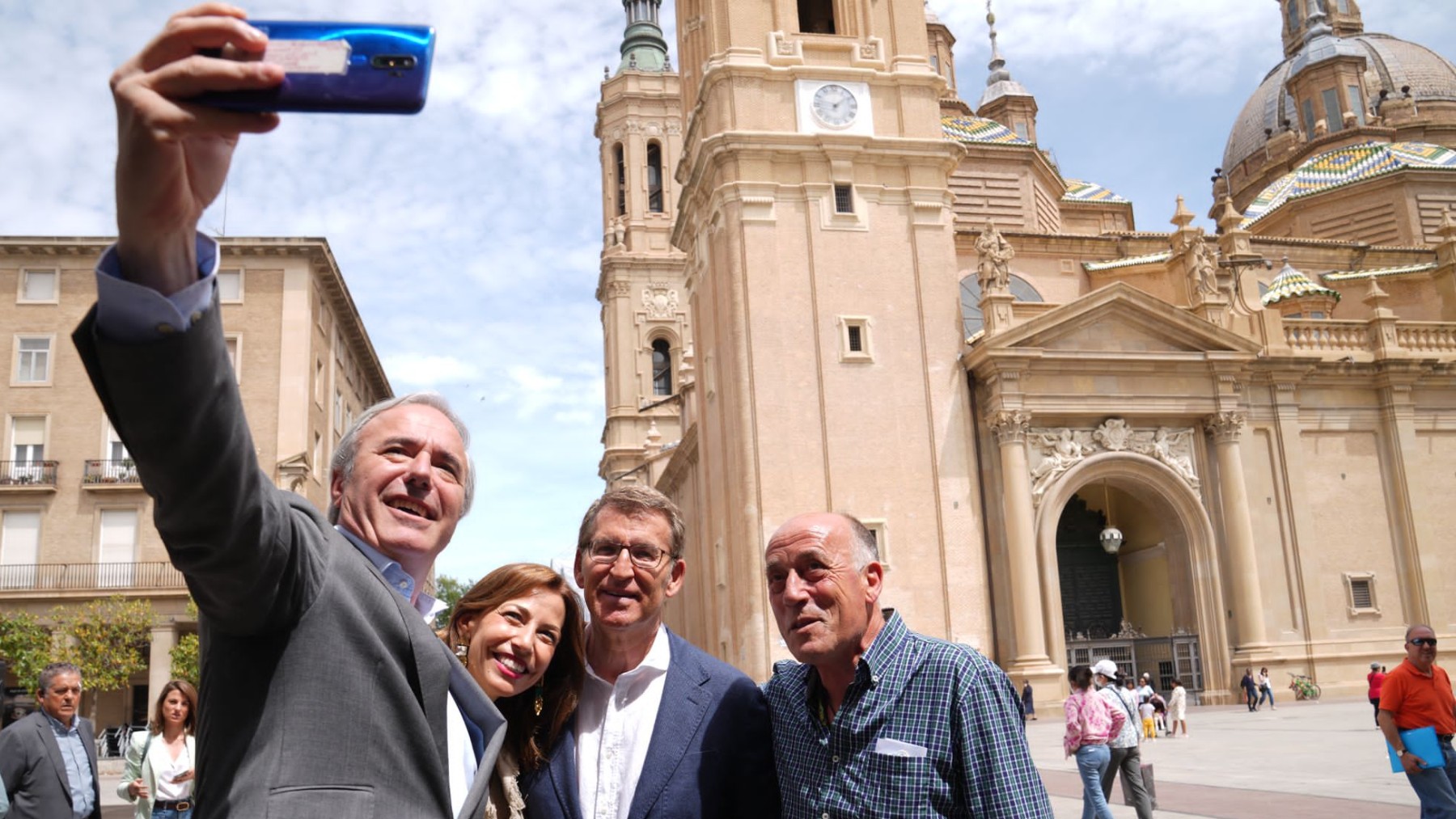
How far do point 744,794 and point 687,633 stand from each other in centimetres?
3347

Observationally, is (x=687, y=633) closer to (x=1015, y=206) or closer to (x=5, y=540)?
(x=1015, y=206)

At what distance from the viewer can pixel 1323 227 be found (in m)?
43.4

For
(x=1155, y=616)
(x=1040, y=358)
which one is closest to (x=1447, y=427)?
(x=1155, y=616)

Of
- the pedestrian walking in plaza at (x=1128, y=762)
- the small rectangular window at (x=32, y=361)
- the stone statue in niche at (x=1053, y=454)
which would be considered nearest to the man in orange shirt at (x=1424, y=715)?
the pedestrian walking in plaza at (x=1128, y=762)

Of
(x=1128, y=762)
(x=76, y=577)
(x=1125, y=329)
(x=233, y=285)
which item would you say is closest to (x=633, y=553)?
(x=1128, y=762)

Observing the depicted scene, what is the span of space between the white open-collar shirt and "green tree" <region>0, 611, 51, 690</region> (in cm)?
3166

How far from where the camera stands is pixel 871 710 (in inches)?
134

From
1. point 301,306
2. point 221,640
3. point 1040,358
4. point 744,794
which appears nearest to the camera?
point 221,640

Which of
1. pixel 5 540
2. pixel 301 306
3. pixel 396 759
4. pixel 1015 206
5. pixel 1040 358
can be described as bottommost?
pixel 396 759

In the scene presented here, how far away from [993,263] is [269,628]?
28.8m

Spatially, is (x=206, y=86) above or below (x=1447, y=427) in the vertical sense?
below

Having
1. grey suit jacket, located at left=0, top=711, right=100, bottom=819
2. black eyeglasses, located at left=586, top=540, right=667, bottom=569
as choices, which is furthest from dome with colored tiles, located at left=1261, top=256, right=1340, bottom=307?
black eyeglasses, located at left=586, top=540, right=667, bottom=569

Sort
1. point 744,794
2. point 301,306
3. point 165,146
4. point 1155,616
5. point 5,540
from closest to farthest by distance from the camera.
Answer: point 165,146, point 744,794, point 1155,616, point 5,540, point 301,306

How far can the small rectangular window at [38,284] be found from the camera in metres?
35.7
